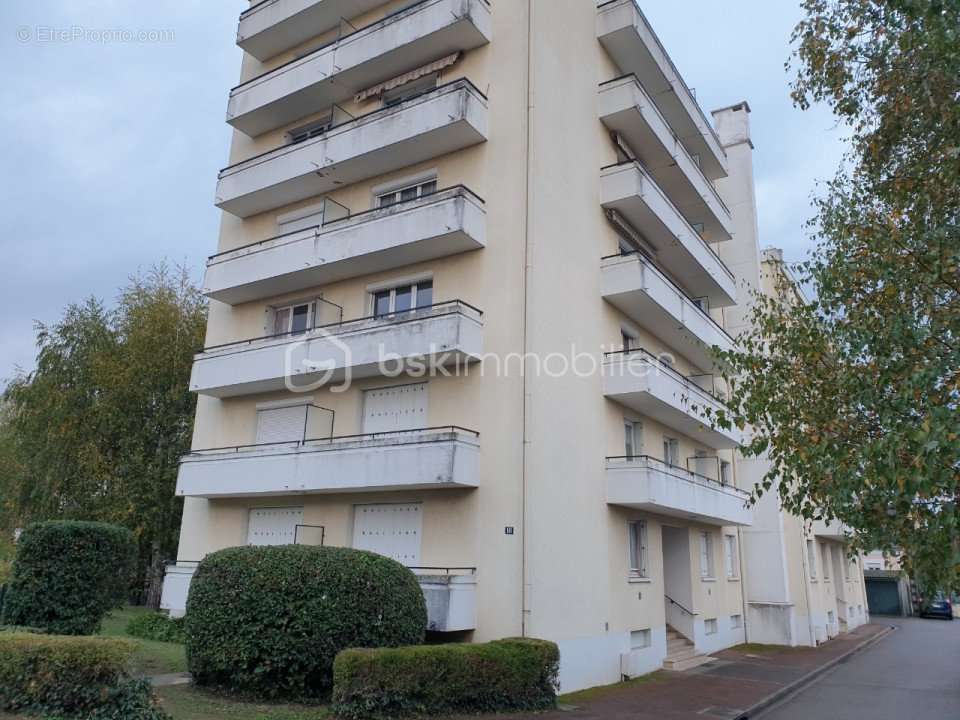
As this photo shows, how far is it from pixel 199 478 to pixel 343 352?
5205mm

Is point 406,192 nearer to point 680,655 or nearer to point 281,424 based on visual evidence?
point 281,424

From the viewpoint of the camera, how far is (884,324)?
28.3ft

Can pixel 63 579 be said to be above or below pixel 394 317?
below

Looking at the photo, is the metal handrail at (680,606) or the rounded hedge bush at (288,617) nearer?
the rounded hedge bush at (288,617)

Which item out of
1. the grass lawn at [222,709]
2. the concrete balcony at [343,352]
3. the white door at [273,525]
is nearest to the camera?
the grass lawn at [222,709]

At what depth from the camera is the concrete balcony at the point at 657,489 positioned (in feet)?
54.6

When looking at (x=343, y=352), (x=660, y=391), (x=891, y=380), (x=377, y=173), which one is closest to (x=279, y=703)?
(x=343, y=352)

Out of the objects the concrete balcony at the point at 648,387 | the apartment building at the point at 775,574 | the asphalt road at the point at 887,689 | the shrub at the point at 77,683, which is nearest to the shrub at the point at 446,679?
the shrub at the point at 77,683

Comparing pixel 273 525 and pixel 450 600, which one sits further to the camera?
pixel 273 525

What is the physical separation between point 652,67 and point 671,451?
1139 cm

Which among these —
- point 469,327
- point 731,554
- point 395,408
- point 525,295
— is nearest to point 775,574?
point 731,554

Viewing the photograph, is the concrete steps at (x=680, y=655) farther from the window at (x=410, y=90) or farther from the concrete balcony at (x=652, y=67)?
the concrete balcony at (x=652, y=67)

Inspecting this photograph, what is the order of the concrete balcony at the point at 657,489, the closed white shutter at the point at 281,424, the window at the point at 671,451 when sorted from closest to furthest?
the concrete balcony at the point at 657,489
the closed white shutter at the point at 281,424
the window at the point at 671,451

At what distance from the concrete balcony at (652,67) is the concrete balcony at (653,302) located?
21.4 feet
